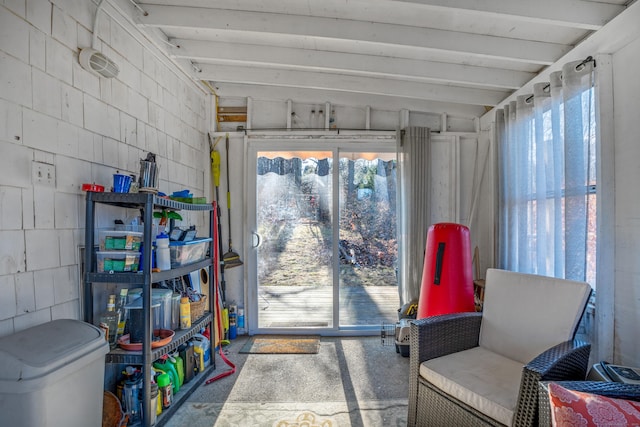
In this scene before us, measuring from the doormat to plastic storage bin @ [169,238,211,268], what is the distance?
Result: 1.18m

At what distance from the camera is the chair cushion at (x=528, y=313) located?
5.13 ft

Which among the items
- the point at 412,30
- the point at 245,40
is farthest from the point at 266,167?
the point at 412,30

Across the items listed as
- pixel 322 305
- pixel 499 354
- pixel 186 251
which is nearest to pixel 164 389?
pixel 186 251

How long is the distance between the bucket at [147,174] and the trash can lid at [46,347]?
0.83m

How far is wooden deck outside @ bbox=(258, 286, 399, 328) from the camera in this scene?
11.2 feet

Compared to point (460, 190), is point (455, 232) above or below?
below

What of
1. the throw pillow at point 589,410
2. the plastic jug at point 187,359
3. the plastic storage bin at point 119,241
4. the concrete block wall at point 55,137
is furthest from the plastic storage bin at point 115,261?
the throw pillow at point 589,410

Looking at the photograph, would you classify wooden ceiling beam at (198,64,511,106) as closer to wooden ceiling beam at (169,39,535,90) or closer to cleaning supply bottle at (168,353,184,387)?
wooden ceiling beam at (169,39,535,90)

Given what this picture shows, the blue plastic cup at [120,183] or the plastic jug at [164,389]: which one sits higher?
the blue plastic cup at [120,183]

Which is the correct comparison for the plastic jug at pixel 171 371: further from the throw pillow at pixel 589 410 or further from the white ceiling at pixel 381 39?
the white ceiling at pixel 381 39

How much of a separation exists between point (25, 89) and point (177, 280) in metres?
1.50

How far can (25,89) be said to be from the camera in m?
1.44

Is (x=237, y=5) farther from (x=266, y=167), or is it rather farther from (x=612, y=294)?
(x=612, y=294)

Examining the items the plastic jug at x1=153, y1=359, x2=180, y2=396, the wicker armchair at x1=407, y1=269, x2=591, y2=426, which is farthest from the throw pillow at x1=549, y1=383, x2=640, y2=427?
the plastic jug at x1=153, y1=359, x2=180, y2=396
